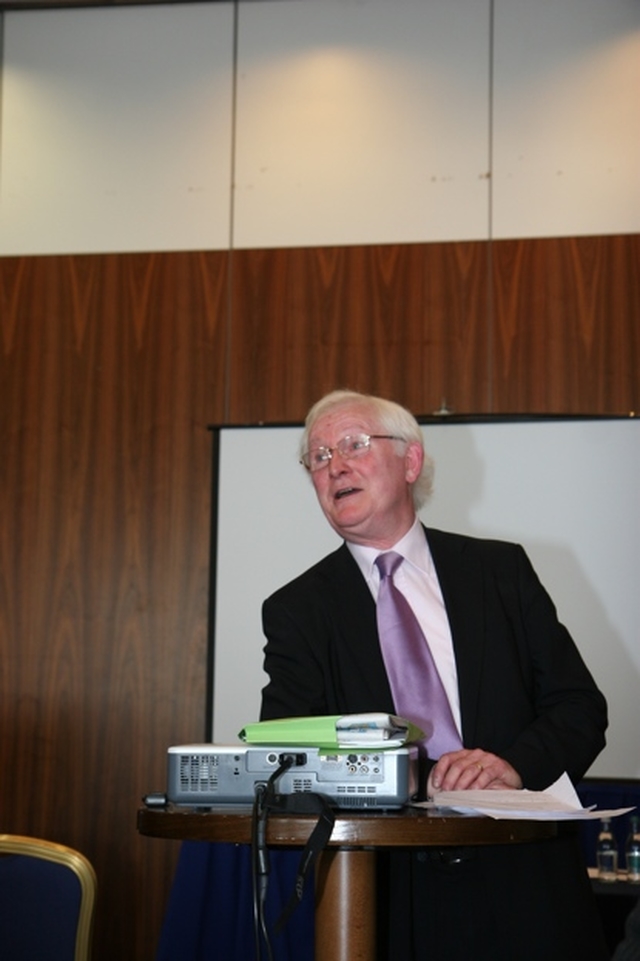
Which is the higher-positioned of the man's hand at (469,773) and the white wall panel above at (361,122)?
the white wall panel above at (361,122)

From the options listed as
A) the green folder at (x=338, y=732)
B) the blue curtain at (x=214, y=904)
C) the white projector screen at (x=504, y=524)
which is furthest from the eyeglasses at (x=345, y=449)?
the white projector screen at (x=504, y=524)

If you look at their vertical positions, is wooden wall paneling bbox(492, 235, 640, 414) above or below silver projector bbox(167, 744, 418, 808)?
above

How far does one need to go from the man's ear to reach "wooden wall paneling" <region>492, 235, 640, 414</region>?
269 cm

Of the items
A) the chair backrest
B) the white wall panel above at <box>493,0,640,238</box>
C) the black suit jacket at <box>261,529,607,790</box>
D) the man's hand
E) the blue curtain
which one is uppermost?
the white wall panel above at <box>493,0,640,238</box>

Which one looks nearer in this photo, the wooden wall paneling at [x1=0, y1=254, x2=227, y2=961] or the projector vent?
the projector vent

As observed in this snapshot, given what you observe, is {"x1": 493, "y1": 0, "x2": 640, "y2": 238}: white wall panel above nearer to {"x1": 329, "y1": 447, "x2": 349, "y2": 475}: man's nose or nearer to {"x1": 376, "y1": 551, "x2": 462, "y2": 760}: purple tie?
{"x1": 329, "y1": 447, "x2": 349, "y2": 475}: man's nose

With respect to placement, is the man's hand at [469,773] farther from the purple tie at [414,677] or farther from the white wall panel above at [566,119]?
the white wall panel above at [566,119]

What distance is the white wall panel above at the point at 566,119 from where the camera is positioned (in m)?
5.61

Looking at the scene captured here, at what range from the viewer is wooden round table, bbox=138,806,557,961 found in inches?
68.1

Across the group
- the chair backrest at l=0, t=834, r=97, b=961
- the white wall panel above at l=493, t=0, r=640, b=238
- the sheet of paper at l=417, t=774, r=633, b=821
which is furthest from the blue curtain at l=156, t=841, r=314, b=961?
the white wall panel above at l=493, t=0, r=640, b=238

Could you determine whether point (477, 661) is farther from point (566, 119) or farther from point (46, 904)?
point (566, 119)

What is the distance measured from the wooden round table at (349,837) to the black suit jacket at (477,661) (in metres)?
0.49

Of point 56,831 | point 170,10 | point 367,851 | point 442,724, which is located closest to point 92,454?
point 56,831

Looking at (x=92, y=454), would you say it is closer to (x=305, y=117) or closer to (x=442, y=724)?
(x=305, y=117)
